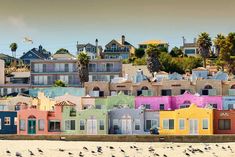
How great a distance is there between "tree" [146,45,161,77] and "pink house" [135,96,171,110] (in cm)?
3057

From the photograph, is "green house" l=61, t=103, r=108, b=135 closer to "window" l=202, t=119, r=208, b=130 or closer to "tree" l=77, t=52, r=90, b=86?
"window" l=202, t=119, r=208, b=130

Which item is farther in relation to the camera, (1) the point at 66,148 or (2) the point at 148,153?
(1) the point at 66,148

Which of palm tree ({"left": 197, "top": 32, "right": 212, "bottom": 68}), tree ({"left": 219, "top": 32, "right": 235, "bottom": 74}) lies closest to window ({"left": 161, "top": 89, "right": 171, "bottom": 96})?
tree ({"left": 219, "top": 32, "right": 235, "bottom": 74})

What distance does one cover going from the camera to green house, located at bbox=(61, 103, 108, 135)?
67.0m

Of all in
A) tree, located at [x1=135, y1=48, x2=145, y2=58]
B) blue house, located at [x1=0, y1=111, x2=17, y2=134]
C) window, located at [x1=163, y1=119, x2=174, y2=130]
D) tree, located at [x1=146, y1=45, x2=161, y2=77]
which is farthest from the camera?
tree, located at [x1=135, y1=48, x2=145, y2=58]

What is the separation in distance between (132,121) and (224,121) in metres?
9.62

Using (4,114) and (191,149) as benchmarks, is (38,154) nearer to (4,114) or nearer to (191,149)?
(191,149)

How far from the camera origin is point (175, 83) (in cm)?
7825

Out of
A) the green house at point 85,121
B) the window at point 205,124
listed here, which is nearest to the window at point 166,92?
the green house at point 85,121

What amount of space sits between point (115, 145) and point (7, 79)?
201 ft

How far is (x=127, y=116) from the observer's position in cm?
6706

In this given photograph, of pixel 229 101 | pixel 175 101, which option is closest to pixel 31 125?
pixel 175 101

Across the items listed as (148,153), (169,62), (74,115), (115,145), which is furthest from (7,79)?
(148,153)

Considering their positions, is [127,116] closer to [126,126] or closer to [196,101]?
[126,126]
